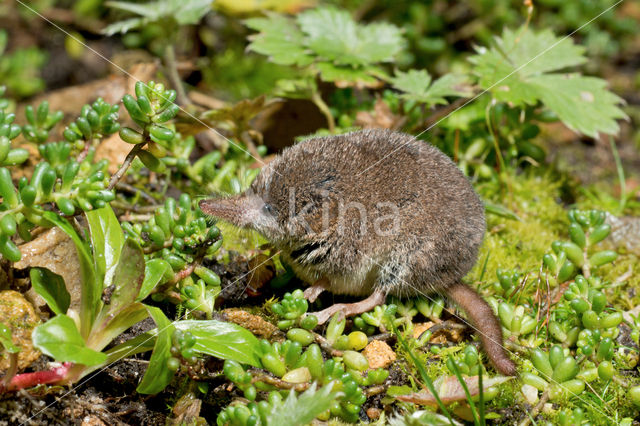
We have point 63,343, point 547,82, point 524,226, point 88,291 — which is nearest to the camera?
A: point 63,343

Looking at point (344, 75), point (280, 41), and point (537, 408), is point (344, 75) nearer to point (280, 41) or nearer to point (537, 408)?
point (280, 41)

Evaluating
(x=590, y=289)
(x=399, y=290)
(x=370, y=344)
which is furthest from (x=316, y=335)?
(x=590, y=289)

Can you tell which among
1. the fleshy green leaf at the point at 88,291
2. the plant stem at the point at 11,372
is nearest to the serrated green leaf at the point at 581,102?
the fleshy green leaf at the point at 88,291

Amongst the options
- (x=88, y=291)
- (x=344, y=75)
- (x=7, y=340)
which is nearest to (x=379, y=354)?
(x=88, y=291)

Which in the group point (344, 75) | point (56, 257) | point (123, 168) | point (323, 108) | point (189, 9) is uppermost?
point (189, 9)

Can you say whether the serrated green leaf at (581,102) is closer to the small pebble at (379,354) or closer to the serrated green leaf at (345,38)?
the serrated green leaf at (345,38)

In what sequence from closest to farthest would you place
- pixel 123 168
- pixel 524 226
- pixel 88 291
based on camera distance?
pixel 88 291 → pixel 123 168 → pixel 524 226
